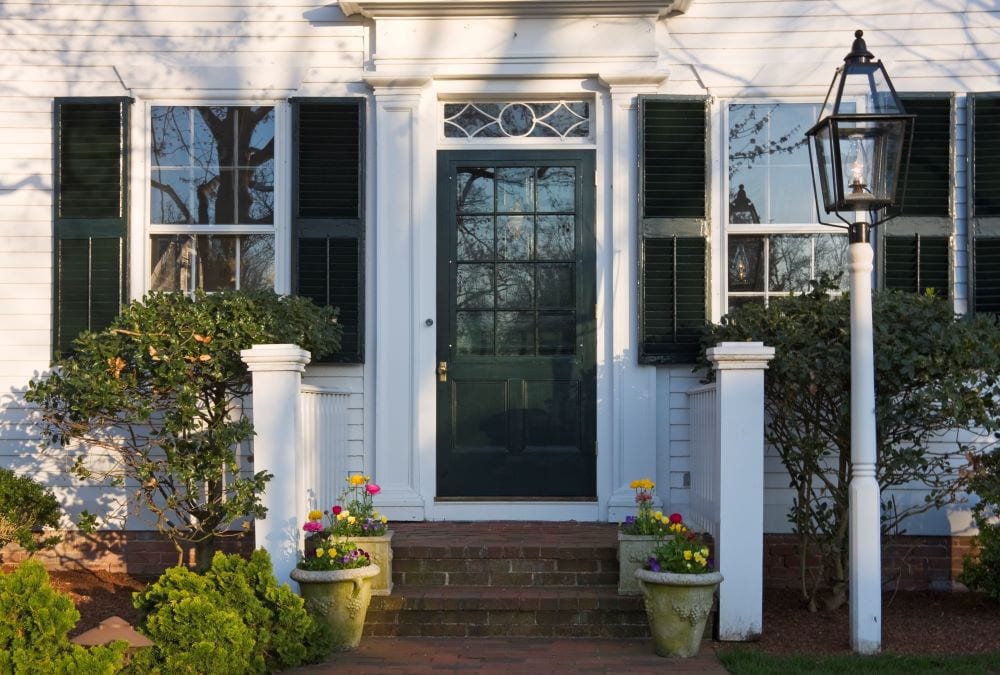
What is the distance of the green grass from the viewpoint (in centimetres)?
561

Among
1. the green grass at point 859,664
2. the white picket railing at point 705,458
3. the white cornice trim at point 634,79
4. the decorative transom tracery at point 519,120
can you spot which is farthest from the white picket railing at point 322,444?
the white cornice trim at point 634,79

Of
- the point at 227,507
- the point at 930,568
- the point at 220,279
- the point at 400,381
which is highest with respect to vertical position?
the point at 220,279

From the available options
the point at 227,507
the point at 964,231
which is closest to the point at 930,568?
the point at 964,231

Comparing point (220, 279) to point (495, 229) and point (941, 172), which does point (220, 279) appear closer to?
point (495, 229)

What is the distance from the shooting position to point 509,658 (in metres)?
5.90

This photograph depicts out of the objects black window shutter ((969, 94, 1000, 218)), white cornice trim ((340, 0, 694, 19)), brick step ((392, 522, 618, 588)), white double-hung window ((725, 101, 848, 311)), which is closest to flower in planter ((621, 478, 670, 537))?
brick step ((392, 522, 618, 588))

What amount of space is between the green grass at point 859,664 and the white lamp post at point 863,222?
211mm

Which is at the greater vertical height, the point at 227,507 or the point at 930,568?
the point at 227,507

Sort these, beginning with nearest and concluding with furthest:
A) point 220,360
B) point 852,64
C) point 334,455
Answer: point 852,64 < point 220,360 < point 334,455

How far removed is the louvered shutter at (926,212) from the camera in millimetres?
7516

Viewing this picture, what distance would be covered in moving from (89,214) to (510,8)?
114 inches

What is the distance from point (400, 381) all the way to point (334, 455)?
2.06ft

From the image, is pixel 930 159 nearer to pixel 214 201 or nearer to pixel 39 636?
pixel 214 201

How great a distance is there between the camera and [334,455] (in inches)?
287
